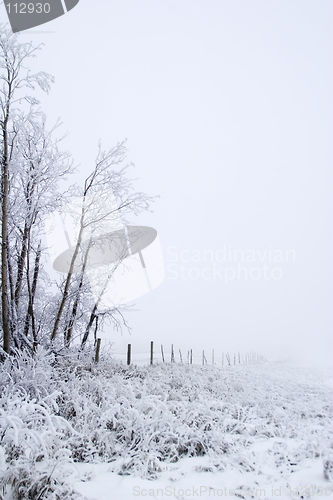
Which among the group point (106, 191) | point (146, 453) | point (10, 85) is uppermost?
point (10, 85)

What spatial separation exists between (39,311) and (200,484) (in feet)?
27.1

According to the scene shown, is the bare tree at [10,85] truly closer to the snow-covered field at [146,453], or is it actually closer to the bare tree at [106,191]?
the bare tree at [106,191]

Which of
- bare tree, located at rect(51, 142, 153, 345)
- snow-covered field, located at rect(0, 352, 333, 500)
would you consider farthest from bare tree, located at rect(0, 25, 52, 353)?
snow-covered field, located at rect(0, 352, 333, 500)

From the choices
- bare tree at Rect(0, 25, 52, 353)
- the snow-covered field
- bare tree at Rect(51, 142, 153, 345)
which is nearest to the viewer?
the snow-covered field

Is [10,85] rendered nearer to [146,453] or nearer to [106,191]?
[106,191]

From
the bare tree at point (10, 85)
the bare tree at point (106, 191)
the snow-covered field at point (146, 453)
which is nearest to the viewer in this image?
the snow-covered field at point (146, 453)

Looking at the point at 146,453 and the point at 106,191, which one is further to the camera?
the point at 106,191

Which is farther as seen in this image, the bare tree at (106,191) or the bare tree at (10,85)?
the bare tree at (106,191)

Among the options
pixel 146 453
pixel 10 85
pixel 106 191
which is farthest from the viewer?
pixel 106 191

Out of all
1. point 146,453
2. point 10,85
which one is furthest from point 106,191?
point 146,453

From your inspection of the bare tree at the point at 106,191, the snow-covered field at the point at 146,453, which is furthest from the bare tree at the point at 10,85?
the snow-covered field at the point at 146,453

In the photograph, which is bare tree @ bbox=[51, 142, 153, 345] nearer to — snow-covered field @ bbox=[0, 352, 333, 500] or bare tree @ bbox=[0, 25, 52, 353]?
bare tree @ bbox=[0, 25, 52, 353]

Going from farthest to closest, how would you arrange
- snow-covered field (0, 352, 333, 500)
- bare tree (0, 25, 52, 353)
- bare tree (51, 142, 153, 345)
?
bare tree (51, 142, 153, 345) < bare tree (0, 25, 52, 353) < snow-covered field (0, 352, 333, 500)

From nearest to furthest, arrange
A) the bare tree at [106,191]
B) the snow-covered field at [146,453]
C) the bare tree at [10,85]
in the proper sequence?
the snow-covered field at [146,453]
the bare tree at [10,85]
the bare tree at [106,191]
